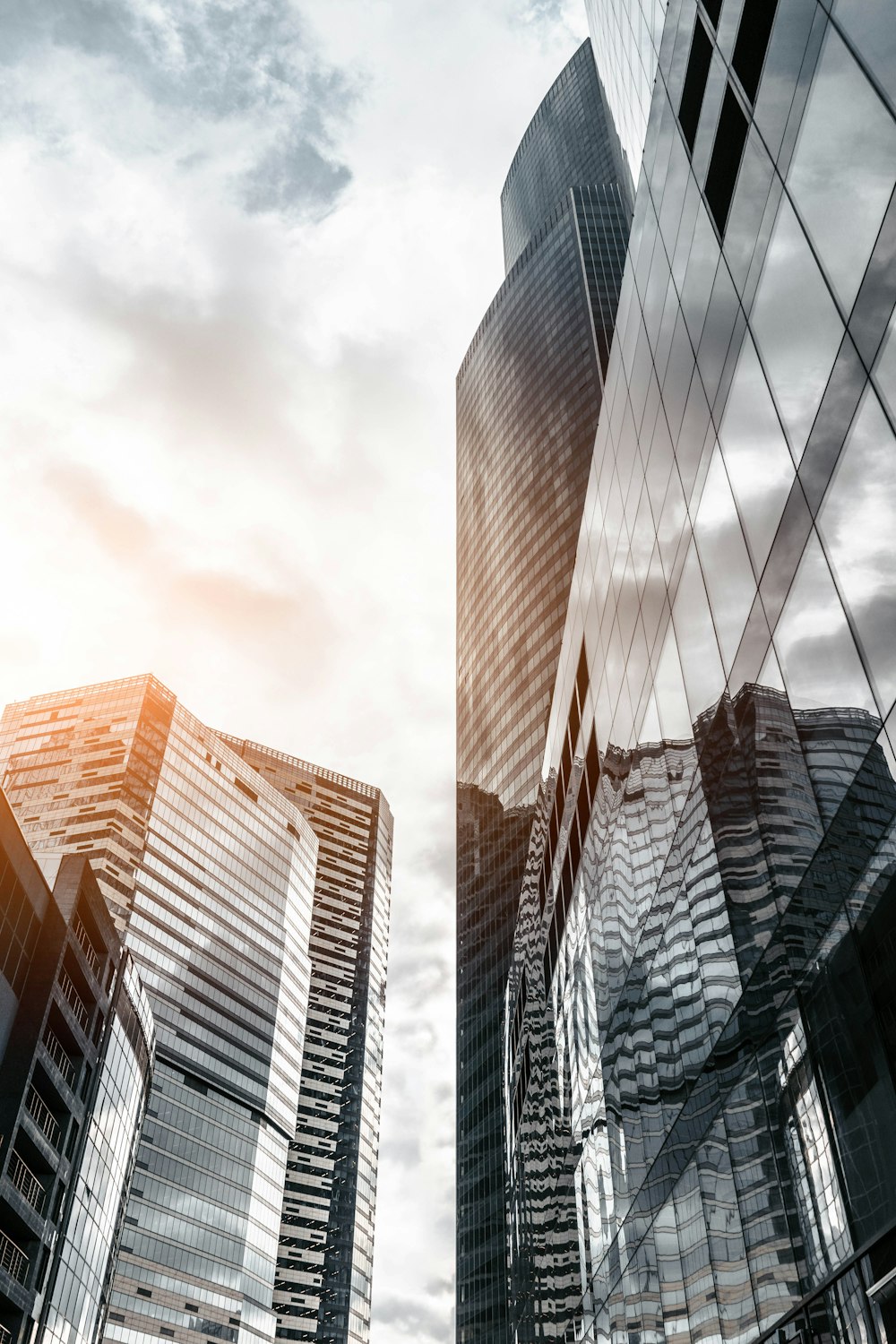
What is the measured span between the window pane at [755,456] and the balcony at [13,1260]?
50.7m

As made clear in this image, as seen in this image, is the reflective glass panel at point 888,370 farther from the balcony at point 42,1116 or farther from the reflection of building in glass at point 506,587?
the reflection of building in glass at point 506,587

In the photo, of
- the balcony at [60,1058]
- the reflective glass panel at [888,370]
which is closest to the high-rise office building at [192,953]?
the balcony at [60,1058]

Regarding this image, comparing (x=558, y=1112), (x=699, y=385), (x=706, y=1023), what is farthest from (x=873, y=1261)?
(x=558, y=1112)

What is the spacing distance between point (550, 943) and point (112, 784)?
119337 millimetres

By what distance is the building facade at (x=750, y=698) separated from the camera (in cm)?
1348

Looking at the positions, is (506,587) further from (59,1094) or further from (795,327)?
(795,327)

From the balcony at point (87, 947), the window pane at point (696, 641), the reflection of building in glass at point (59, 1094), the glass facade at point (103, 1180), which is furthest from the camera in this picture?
the balcony at point (87, 947)

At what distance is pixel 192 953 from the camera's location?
150625 mm

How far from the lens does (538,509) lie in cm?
13412

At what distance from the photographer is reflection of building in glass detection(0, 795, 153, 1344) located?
50844 mm

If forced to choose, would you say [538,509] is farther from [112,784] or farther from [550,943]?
[550,943]

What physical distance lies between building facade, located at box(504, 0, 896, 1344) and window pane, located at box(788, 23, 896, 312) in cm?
6

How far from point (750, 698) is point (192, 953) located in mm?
143234

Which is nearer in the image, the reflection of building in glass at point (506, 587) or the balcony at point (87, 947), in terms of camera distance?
Result: the balcony at point (87, 947)
